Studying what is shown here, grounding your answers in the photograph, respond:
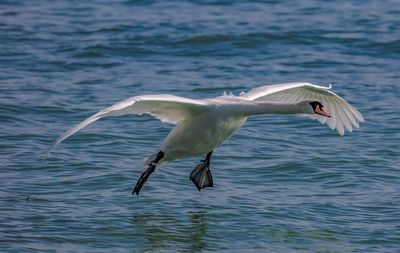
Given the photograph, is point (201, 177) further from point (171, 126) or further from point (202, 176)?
point (171, 126)

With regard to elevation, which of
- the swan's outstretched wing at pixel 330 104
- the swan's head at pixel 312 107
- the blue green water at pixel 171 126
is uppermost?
the swan's head at pixel 312 107

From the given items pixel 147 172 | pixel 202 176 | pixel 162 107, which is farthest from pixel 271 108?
pixel 147 172

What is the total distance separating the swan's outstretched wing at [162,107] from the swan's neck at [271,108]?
41cm

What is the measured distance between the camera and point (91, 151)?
13.4 metres

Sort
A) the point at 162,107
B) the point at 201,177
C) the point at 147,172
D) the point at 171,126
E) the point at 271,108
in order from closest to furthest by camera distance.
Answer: the point at 271,108 → the point at 162,107 → the point at 147,172 → the point at 201,177 → the point at 171,126

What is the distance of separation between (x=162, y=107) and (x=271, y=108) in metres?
1.02

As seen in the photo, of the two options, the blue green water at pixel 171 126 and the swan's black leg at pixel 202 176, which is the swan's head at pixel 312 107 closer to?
the blue green water at pixel 171 126

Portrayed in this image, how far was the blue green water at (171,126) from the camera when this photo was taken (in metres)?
10.6

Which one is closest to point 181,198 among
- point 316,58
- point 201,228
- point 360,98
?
point 201,228

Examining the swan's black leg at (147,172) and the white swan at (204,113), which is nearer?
the white swan at (204,113)

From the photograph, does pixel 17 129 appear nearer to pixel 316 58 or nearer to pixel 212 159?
pixel 212 159

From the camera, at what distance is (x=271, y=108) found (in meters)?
10.6

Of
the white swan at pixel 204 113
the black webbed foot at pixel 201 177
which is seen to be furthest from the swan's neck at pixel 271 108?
the black webbed foot at pixel 201 177

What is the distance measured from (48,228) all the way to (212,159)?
126 inches
